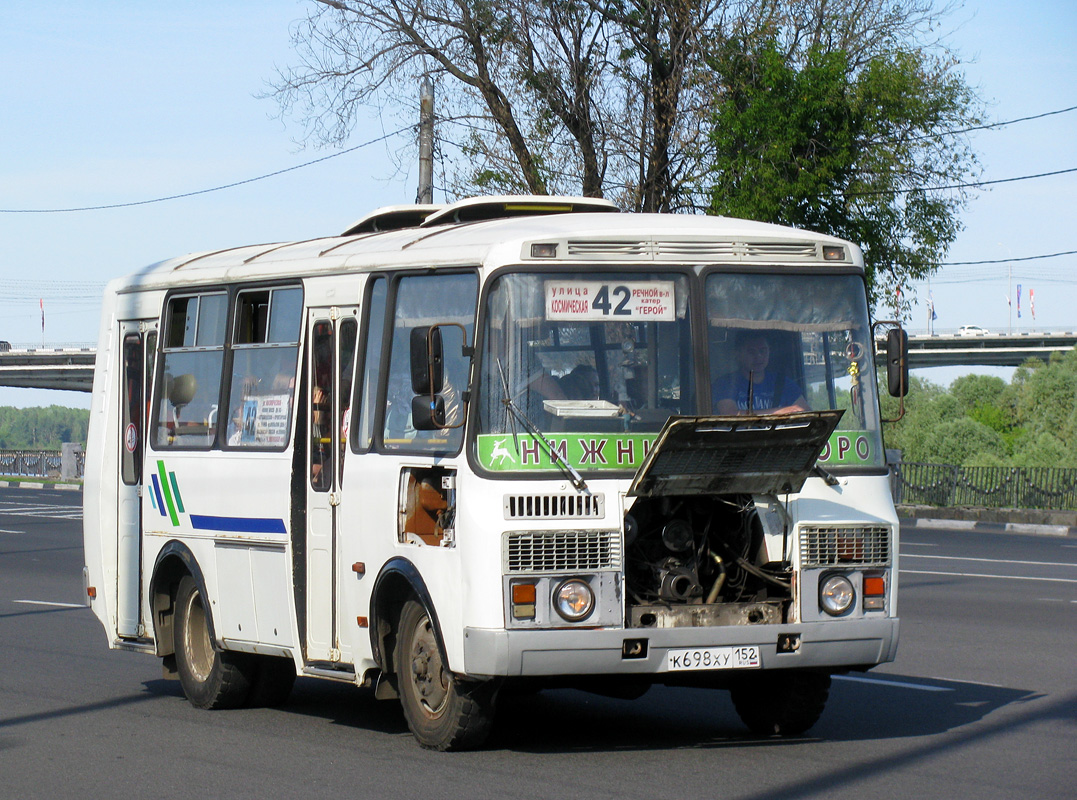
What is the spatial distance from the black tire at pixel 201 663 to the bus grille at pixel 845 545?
377 centimetres

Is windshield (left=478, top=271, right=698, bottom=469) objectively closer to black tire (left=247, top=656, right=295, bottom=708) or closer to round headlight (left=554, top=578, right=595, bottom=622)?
round headlight (left=554, top=578, right=595, bottom=622)

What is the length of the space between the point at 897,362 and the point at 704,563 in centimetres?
156

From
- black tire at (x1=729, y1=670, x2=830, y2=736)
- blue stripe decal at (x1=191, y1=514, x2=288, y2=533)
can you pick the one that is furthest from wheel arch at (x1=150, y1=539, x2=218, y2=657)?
black tire at (x1=729, y1=670, x2=830, y2=736)

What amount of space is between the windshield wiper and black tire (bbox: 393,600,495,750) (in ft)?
3.38

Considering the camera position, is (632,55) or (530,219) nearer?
(530,219)

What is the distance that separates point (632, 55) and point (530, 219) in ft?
69.7

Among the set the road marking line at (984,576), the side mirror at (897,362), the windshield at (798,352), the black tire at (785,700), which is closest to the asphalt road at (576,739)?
the black tire at (785,700)

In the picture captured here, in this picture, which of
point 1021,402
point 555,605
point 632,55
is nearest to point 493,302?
point 555,605

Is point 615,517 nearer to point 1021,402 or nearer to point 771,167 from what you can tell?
point 771,167

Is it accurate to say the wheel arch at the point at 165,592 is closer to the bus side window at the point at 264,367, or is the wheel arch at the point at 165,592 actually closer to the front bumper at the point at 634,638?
the bus side window at the point at 264,367

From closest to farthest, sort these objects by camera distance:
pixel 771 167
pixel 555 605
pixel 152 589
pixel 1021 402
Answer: pixel 555 605, pixel 152 589, pixel 771 167, pixel 1021 402

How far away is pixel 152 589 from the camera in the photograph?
9961mm

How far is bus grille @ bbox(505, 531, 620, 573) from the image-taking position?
7.06 metres

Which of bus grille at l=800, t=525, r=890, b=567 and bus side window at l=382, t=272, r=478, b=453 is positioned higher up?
bus side window at l=382, t=272, r=478, b=453
